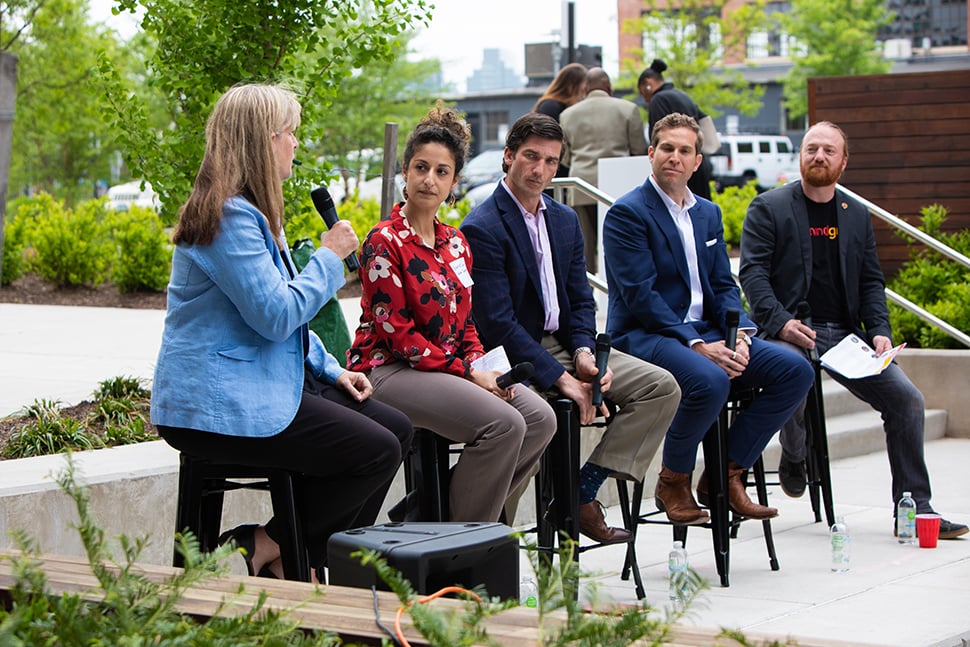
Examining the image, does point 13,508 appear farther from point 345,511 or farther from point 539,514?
point 539,514

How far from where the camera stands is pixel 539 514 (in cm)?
498

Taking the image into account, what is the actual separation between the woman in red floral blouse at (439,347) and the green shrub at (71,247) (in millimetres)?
8476

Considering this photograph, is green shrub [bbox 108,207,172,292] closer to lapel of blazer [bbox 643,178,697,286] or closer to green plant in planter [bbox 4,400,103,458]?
green plant in planter [bbox 4,400,103,458]

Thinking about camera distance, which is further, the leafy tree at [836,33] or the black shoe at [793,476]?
the leafy tree at [836,33]

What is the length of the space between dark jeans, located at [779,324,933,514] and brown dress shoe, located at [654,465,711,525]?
1114mm

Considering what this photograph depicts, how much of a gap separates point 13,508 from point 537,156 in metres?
2.27

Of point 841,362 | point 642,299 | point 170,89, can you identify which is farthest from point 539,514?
point 170,89

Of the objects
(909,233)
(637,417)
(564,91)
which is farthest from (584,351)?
(564,91)

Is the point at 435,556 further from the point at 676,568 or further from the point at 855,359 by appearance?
the point at 855,359

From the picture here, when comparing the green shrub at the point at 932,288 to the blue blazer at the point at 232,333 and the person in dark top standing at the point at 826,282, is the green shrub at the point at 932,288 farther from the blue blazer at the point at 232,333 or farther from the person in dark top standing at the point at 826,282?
the blue blazer at the point at 232,333

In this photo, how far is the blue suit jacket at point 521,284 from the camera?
4.99 m

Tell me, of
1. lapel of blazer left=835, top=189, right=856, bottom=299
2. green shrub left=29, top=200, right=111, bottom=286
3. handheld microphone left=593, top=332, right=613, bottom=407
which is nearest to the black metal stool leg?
handheld microphone left=593, top=332, right=613, bottom=407

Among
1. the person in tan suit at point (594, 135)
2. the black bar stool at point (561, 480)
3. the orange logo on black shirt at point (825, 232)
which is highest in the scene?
the person in tan suit at point (594, 135)

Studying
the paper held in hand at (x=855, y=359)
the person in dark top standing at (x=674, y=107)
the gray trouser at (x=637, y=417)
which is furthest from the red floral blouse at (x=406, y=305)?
the person in dark top standing at (x=674, y=107)
